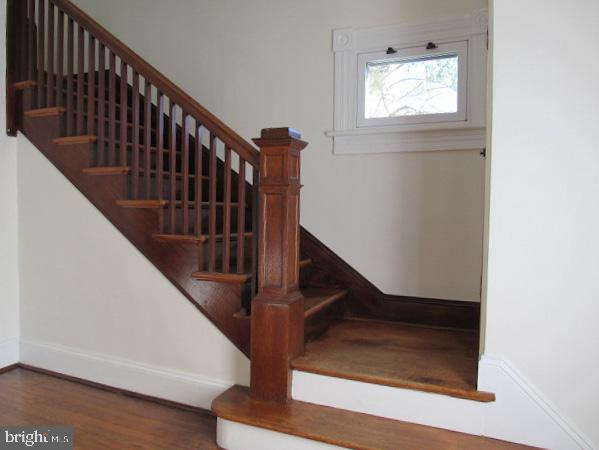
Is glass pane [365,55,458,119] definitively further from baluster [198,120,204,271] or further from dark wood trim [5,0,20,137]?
dark wood trim [5,0,20,137]

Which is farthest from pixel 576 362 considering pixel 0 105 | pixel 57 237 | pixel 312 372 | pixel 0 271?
pixel 0 105

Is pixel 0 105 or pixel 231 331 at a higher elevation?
pixel 0 105

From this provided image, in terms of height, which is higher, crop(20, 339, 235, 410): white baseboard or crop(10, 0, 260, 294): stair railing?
crop(10, 0, 260, 294): stair railing

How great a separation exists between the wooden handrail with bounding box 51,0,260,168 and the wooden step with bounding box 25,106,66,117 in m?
0.50

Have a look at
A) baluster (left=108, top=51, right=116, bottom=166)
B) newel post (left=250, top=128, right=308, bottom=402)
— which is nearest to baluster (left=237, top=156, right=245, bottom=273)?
newel post (left=250, top=128, right=308, bottom=402)

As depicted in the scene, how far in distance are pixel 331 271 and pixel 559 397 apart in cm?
156

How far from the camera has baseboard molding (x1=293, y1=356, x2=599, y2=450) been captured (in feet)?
5.46

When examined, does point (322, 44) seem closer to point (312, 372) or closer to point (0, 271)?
point (312, 372)

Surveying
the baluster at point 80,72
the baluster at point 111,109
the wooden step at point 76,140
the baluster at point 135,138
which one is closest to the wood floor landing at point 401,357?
the baluster at point 135,138

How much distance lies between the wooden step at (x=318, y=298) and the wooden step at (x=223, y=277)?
352 mm

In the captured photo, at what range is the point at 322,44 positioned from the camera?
2.99 m

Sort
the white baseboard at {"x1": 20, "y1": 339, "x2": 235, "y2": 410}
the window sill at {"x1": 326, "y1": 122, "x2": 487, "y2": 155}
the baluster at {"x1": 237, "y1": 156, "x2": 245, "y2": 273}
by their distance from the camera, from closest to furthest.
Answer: the baluster at {"x1": 237, "y1": 156, "x2": 245, "y2": 273}
the white baseboard at {"x1": 20, "y1": 339, "x2": 235, "y2": 410}
the window sill at {"x1": 326, "y1": 122, "x2": 487, "y2": 155}

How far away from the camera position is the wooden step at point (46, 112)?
105 inches

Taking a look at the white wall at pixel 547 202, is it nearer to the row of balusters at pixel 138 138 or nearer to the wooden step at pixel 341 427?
the wooden step at pixel 341 427
